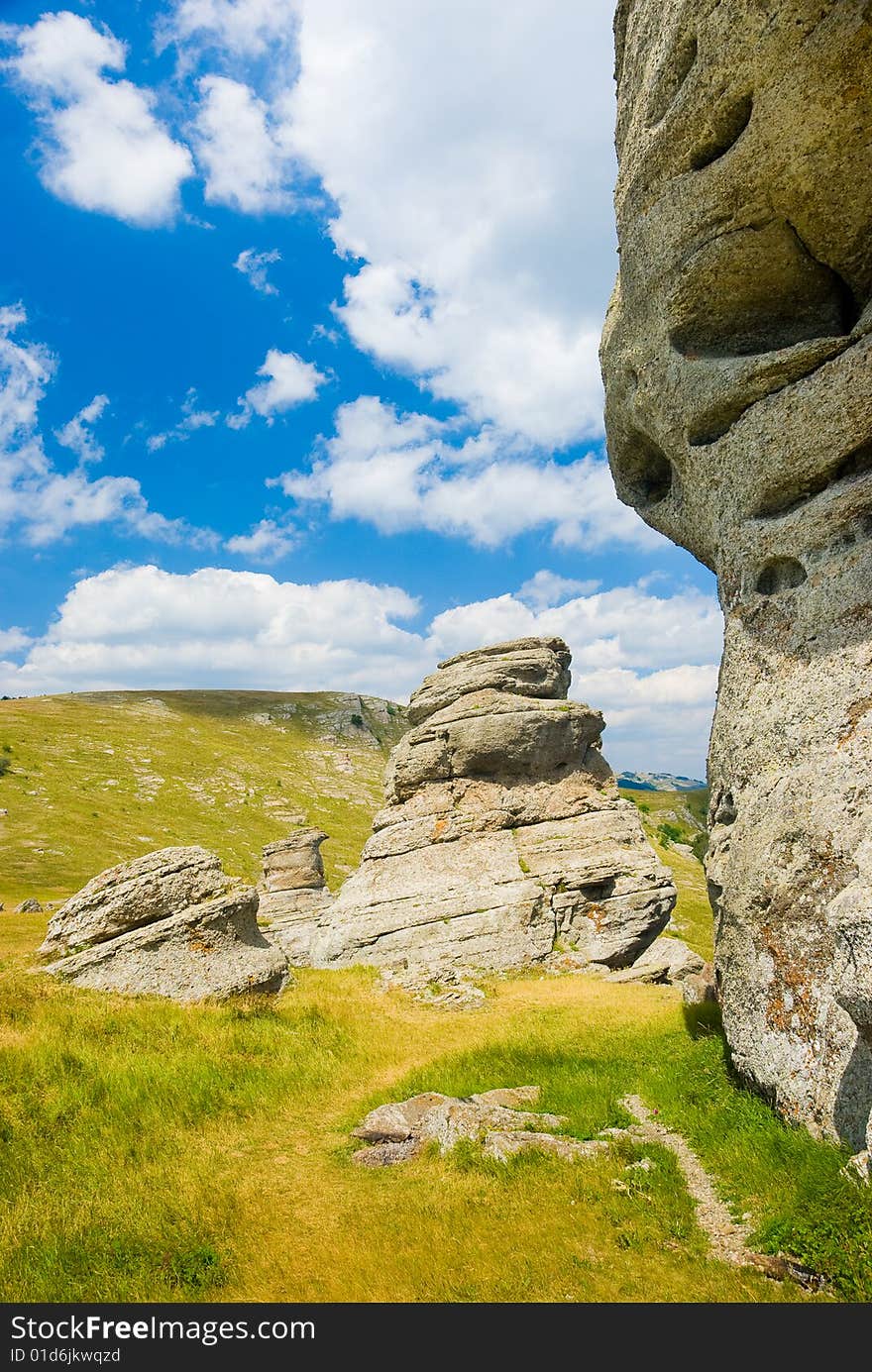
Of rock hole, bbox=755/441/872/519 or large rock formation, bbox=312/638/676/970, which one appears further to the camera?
large rock formation, bbox=312/638/676/970

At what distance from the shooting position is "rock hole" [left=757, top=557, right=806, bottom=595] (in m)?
16.3

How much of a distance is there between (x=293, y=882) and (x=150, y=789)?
8274 centimetres

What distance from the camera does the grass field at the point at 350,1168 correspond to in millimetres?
8945

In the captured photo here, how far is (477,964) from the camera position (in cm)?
3170

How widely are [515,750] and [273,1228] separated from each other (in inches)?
1210

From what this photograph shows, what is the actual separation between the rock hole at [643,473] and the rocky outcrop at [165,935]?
875 inches

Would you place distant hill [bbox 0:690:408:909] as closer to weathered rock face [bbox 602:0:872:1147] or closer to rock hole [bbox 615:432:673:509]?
rock hole [bbox 615:432:673:509]

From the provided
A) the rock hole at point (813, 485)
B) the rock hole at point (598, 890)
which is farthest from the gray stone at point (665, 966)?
the rock hole at point (813, 485)

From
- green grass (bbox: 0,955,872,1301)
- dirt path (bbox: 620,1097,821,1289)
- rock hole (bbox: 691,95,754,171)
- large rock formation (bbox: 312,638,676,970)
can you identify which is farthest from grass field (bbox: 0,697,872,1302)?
rock hole (bbox: 691,95,754,171)

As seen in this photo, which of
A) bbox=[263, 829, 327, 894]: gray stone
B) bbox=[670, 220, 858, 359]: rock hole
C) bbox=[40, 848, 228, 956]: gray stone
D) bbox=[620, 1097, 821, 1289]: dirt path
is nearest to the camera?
bbox=[620, 1097, 821, 1289]: dirt path

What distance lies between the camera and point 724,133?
16203 mm

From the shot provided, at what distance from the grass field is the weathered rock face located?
2666mm

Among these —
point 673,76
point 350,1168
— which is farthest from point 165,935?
point 673,76

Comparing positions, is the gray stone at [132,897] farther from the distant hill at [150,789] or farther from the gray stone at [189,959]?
the distant hill at [150,789]
